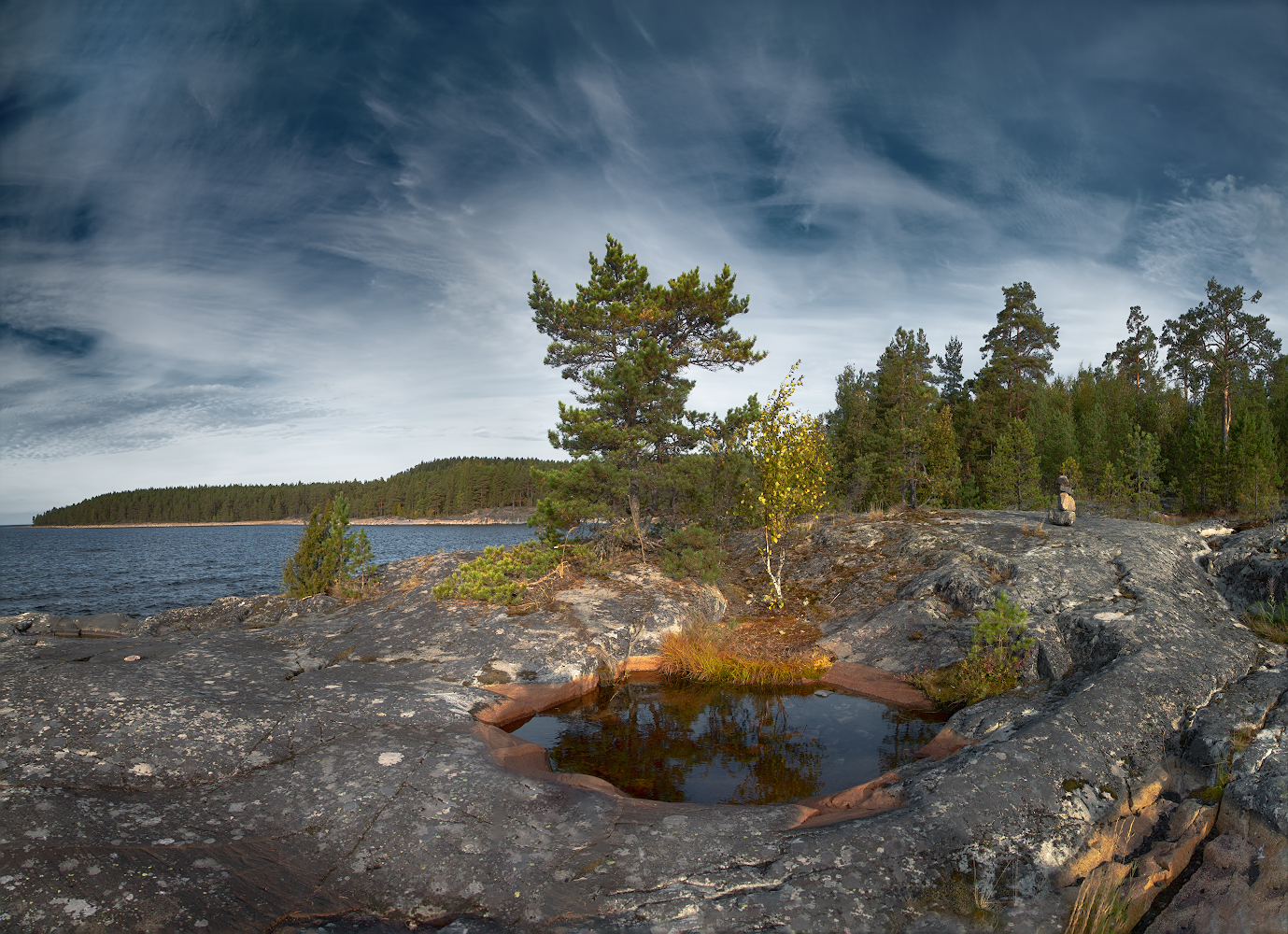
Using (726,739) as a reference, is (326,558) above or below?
above

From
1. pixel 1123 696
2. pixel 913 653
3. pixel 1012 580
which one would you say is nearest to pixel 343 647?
pixel 913 653

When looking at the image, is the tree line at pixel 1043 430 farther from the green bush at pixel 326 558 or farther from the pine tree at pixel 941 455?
the green bush at pixel 326 558

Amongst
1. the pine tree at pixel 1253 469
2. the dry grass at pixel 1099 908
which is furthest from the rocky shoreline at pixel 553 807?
the pine tree at pixel 1253 469

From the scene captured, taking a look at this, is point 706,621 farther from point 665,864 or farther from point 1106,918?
point 1106,918

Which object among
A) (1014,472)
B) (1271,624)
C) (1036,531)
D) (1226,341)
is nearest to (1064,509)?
(1036,531)

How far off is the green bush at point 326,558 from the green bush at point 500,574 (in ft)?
18.8

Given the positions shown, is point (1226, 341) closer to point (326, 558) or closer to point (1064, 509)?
point (1064, 509)

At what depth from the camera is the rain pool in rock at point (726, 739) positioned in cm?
825

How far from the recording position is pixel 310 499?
160 m

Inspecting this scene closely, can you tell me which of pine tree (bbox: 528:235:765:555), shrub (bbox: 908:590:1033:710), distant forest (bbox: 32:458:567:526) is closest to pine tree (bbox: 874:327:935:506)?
pine tree (bbox: 528:235:765:555)

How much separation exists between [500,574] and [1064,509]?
16946 millimetres

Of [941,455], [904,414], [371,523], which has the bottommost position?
[371,523]

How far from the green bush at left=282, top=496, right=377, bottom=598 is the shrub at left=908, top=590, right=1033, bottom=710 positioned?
16.9 metres

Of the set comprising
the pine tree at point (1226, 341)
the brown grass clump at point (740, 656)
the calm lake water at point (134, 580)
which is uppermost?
the pine tree at point (1226, 341)
